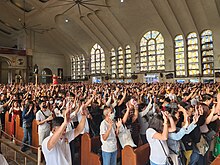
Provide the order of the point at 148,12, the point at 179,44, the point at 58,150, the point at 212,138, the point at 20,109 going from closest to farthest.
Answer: the point at 58,150 → the point at 212,138 → the point at 20,109 → the point at 148,12 → the point at 179,44

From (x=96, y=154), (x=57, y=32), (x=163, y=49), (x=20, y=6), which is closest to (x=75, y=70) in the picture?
(x=57, y=32)

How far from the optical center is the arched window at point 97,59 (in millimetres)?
28922

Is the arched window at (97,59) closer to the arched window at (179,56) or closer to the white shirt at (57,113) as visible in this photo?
the arched window at (179,56)

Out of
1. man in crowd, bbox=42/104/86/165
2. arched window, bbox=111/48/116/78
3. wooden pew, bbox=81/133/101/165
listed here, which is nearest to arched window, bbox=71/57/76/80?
arched window, bbox=111/48/116/78

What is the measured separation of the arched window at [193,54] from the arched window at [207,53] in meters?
0.61

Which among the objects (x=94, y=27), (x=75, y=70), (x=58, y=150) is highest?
(x=94, y=27)

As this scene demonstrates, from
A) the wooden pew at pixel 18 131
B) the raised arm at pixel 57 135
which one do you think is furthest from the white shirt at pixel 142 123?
the wooden pew at pixel 18 131

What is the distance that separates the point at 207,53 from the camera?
Answer: 19719 millimetres

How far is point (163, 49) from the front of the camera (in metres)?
22.6

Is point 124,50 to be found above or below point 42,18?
below

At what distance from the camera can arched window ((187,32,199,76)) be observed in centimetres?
2031

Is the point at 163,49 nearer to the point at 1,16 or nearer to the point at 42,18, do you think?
the point at 42,18

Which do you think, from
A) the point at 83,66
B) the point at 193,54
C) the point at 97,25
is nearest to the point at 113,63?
the point at 97,25

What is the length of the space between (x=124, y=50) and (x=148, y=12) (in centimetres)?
690
